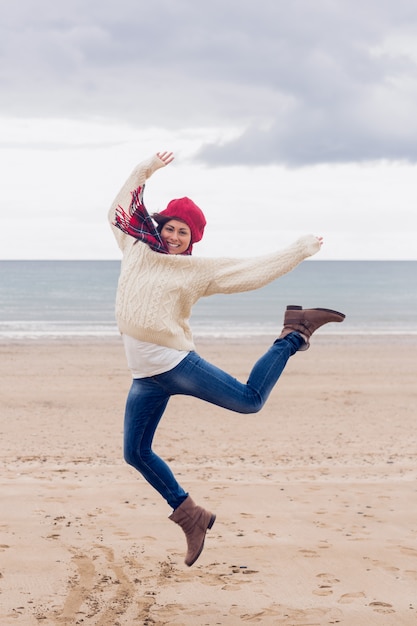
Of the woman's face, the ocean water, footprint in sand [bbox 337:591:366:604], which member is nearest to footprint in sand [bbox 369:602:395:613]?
footprint in sand [bbox 337:591:366:604]

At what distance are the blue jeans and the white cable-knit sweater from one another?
0.18 metres

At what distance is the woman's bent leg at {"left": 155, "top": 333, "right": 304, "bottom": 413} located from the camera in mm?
4207

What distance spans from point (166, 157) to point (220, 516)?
3.31 meters

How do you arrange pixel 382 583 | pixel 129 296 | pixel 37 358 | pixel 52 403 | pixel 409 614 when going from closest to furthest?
pixel 129 296 < pixel 409 614 < pixel 382 583 < pixel 52 403 < pixel 37 358

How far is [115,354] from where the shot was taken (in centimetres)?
2138

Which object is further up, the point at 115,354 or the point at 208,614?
the point at 115,354

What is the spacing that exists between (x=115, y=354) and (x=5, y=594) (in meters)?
16.4

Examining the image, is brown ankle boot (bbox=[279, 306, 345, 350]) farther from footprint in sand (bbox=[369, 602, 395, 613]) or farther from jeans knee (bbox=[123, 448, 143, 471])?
footprint in sand (bbox=[369, 602, 395, 613])

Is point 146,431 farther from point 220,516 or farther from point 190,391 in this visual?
point 220,516

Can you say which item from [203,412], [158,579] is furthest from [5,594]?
[203,412]

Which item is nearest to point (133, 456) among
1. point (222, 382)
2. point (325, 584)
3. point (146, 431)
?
point (146, 431)

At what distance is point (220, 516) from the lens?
6773 millimetres

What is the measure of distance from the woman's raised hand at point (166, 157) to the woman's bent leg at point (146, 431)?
1272mm

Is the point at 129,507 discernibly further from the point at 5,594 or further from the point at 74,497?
the point at 5,594
